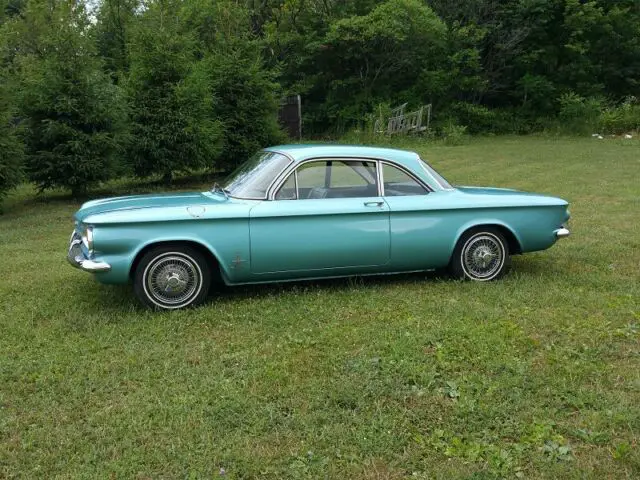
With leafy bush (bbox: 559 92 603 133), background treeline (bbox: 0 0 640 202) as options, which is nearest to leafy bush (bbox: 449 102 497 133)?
background treeline (bbox: 0 0 640 202)

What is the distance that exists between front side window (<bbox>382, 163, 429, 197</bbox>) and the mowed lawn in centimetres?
90

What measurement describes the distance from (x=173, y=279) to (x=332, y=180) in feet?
5.72

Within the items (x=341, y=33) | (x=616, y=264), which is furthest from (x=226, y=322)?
(x=341, y=33)

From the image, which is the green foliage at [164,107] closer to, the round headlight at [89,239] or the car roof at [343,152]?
the car roof at [343,152]

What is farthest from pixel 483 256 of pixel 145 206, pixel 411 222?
pixel 145 206

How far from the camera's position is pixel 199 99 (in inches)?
517

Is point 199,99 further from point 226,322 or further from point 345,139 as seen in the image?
point 345,139

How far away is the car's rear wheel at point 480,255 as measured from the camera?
585cm

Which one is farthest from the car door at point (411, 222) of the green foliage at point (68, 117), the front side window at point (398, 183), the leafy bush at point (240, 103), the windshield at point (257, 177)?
the leafy bush at point (240, 103)

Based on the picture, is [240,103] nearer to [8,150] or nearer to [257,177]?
[8,150]

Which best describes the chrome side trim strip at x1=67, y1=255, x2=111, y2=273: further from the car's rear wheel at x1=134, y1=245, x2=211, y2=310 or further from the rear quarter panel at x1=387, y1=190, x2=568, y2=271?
the rear quarter panel at x1=387, y1=190, x2=568, y2=271

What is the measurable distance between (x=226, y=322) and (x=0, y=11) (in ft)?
85.1

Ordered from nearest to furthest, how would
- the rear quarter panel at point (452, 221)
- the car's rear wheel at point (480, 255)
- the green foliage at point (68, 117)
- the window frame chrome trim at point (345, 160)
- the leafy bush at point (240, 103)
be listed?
the window frame chrome trim at point (345, 160), the rear quarter panel at point (452, 221), the car's rear wheel at point (480, 255), the green foliage at point (68, 117), the leafy bush at point (240, 103)

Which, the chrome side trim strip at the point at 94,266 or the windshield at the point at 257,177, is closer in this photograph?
the chrome side trim strip at the point at 94,266
